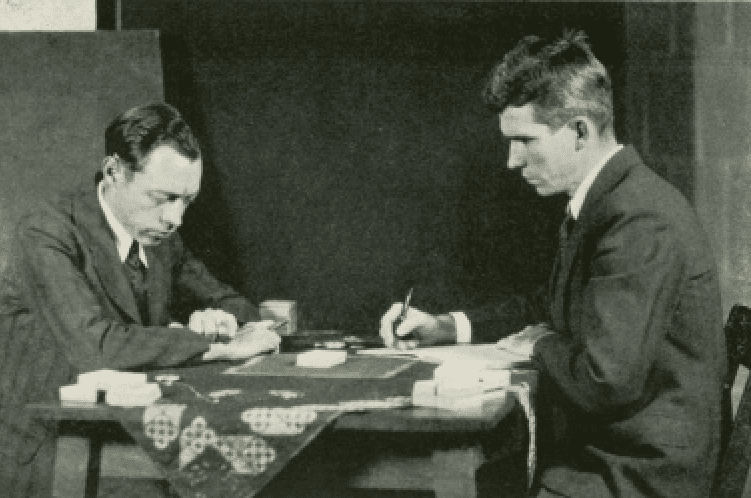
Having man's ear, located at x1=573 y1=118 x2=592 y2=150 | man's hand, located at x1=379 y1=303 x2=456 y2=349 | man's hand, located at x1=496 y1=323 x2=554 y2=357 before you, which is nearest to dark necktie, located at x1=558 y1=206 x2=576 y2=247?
man's ear, located at x1=573 y1=118 x2=592 y2=150

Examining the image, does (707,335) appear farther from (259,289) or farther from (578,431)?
(259,289)

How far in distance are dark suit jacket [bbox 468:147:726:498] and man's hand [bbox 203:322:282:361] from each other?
90 cm

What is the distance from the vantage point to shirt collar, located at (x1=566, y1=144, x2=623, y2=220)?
9.61ft

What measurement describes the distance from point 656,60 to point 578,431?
201 cm

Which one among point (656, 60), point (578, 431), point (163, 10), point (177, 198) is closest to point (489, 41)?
point (656, 60)

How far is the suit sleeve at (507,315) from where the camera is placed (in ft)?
12.0

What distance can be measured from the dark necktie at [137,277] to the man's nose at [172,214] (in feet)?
0.43

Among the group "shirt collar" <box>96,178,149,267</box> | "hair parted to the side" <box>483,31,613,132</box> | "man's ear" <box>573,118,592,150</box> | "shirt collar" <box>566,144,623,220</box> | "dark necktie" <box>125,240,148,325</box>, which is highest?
"hair parted to the side" <box>483,31,613,132</box>

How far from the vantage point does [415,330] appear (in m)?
3.59

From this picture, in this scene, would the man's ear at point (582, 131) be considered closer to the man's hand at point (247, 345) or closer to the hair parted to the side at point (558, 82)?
the hair parted to the side at point (558, 82)

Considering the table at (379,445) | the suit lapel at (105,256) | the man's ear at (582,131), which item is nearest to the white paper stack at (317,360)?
the table at (379,445)

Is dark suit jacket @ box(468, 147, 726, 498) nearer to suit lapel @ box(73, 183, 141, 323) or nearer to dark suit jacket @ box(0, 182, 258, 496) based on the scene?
dark suit jacket @ box(0, 182, 258, 496)

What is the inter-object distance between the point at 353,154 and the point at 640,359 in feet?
7.23

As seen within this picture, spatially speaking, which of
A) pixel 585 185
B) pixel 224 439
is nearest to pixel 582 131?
pixel 585 185
